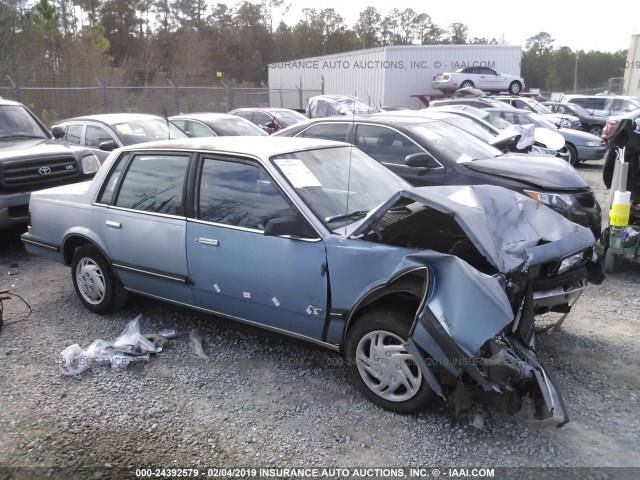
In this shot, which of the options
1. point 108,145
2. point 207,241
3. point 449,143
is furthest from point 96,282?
point 108,145

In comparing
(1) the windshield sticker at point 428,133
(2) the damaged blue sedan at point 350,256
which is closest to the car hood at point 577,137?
(1) the windshield sticker at point 428,133

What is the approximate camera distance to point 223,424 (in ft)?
10.9

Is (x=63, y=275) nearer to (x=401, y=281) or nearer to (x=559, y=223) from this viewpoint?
(x=401, y=281)

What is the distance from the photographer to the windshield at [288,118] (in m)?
15.0

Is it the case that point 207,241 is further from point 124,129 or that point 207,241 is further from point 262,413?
point 124,129

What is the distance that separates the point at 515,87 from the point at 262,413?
2838 centimetres

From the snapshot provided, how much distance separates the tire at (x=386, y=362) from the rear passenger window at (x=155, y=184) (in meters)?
1.76

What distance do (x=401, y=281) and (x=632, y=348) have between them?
2.22 metres

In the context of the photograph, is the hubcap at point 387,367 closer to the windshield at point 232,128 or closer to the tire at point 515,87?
the windshield at point 232,128

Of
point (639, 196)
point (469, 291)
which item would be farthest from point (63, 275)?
point (639, 196)

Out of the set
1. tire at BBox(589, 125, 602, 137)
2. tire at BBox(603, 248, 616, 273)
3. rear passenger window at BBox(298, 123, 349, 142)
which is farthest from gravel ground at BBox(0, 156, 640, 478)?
tire at BBox(589, 125, 602, 137)

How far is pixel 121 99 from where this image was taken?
20406 millimetres

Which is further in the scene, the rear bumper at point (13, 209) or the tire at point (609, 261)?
the rear bumper at point (13, 209)

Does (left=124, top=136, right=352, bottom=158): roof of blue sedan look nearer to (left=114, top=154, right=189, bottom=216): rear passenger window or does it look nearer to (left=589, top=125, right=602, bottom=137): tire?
(left=114, top=154, right=189, bottom=216): rear passenger window
